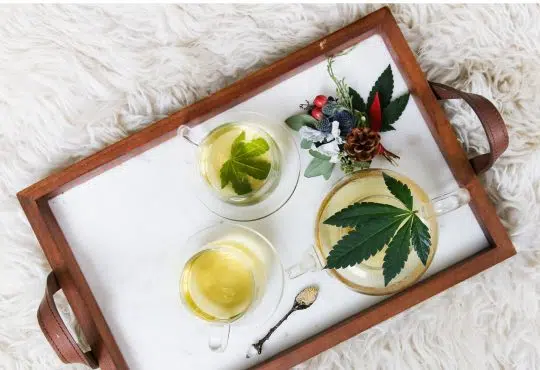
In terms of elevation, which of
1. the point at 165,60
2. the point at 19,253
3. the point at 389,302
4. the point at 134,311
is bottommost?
the point at 389,302

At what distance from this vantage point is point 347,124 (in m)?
0.77

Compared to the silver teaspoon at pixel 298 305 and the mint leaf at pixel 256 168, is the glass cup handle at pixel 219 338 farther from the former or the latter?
the mint leaf at pixel 256 168

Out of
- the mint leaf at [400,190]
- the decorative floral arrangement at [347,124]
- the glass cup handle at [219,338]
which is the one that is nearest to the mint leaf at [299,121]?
the decorative floral arrangement at [347,124]

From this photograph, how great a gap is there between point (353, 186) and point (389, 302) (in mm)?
155

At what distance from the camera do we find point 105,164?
2.65ft

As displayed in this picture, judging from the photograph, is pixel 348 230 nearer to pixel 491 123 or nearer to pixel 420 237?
pixel 420 237

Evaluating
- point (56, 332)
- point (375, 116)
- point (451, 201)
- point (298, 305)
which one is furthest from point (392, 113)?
point (56, 332)

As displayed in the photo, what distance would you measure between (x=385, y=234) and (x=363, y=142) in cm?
11

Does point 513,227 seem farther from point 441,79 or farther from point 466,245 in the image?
point 441,79

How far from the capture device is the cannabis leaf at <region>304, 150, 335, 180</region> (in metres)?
0.80

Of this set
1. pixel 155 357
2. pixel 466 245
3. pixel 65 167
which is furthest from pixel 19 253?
pixel 466 245

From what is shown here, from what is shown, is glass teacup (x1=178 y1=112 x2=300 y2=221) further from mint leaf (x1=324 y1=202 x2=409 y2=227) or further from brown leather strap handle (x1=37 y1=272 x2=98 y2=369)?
brown leather strap handle (x1=37 y1=272 x2=98 y2=369)

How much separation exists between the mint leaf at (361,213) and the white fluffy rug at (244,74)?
186 mm

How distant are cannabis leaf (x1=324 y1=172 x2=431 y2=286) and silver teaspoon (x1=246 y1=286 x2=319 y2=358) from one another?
0.28 ft
